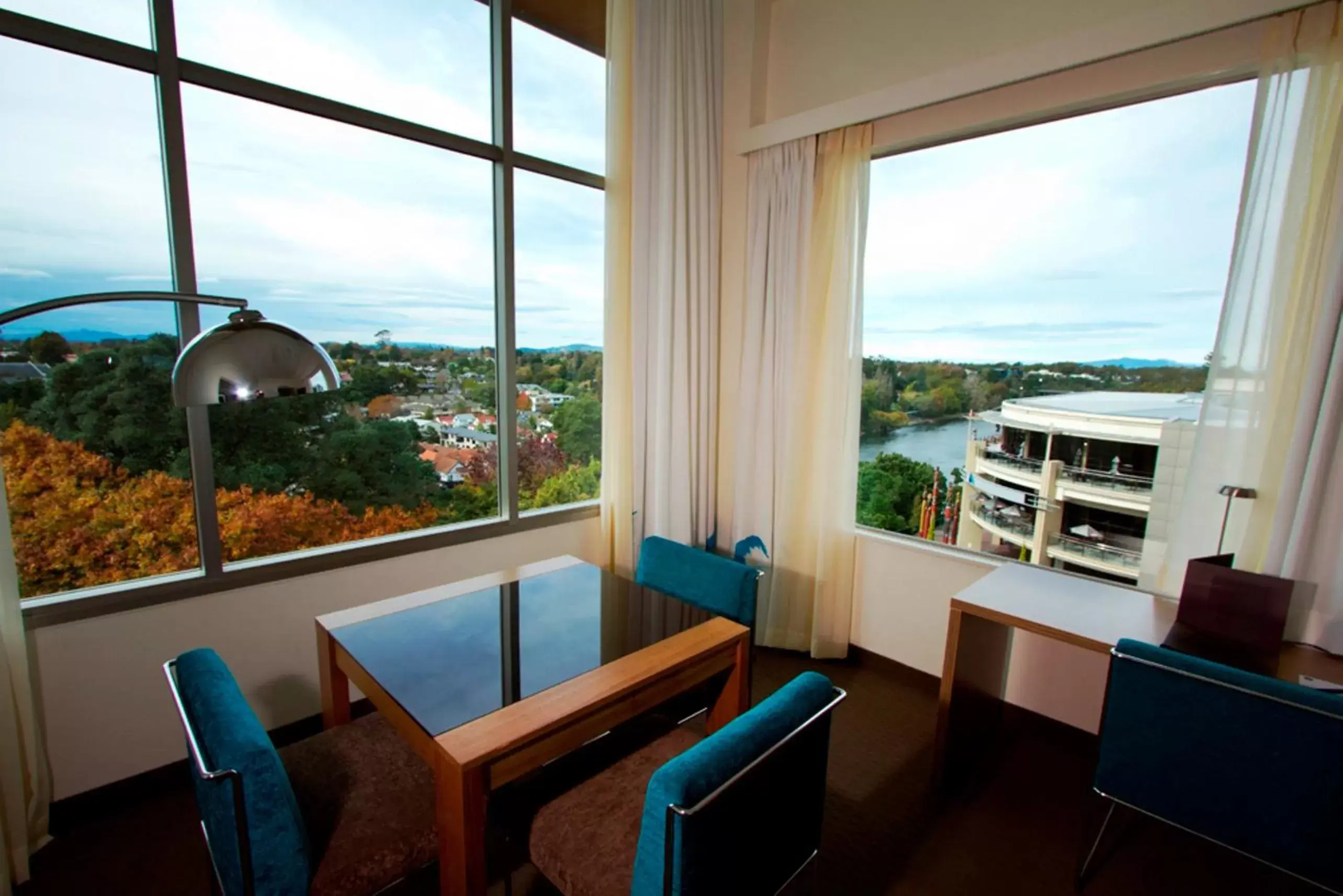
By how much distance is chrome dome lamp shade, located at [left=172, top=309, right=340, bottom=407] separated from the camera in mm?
1141

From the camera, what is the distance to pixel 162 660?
1.95 meters

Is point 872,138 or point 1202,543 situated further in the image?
point 872,138

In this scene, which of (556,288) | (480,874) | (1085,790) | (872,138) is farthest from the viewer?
(556,288)

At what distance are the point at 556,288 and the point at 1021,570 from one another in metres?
2.30

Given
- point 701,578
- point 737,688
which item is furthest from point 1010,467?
point 737,688

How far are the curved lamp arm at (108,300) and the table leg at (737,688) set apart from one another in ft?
4.68

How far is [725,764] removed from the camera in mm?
995

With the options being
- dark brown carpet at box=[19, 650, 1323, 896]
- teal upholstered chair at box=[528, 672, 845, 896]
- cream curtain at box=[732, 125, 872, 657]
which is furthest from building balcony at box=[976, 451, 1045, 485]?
teal upholstered chair at box=[528, 672, 845, 896]

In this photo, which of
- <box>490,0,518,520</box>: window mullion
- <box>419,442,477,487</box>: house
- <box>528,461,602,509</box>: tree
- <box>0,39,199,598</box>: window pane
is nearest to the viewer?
<box>0,39,199,598</box>: window pane

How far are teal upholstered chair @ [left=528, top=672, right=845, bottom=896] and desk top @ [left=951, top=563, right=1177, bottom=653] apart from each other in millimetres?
907

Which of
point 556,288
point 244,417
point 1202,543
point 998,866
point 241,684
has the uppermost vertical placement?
point 556,288

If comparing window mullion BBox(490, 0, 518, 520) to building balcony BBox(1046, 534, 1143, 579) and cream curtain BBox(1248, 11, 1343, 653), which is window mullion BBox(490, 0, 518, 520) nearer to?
building balcony BBox(1046, 534, 1143, 579)

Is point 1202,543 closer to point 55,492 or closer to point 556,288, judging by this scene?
point 556,288

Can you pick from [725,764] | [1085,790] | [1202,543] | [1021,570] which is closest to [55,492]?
[725,764]
